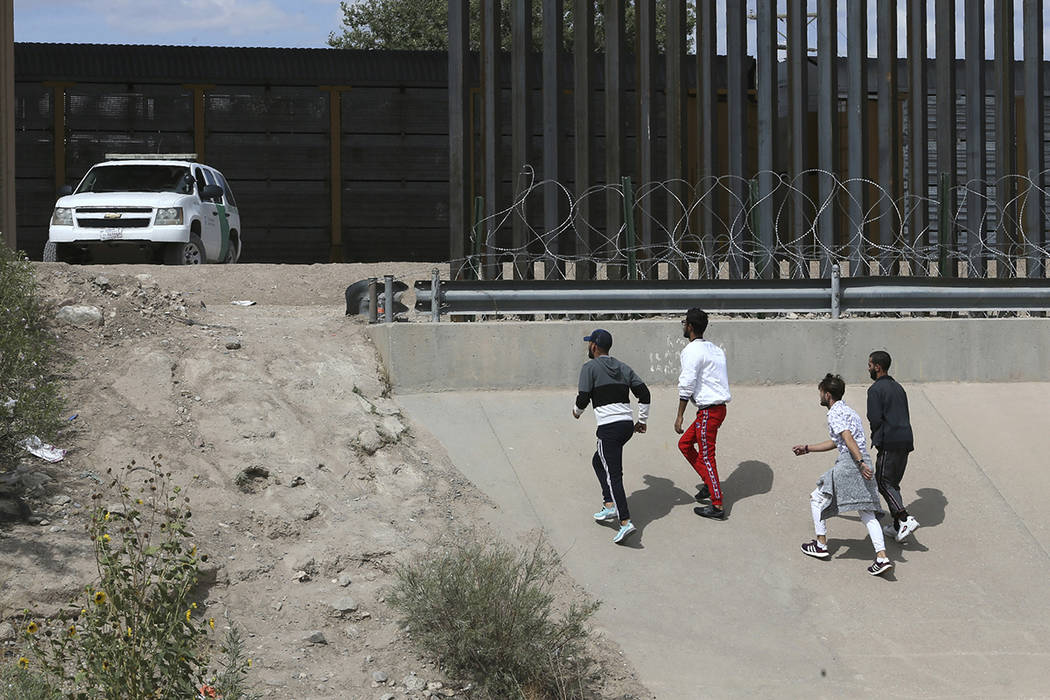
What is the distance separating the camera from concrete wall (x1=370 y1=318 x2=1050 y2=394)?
11.8 m

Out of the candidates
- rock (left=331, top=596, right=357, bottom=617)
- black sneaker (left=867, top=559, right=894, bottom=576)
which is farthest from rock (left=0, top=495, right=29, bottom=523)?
black sneaker (left=867, top=559, right=894, bottom=576)

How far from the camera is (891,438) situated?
9539 mm

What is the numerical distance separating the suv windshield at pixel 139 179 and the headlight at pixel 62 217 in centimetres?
73

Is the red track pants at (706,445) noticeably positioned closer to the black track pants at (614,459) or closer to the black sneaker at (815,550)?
the black track pants at (614,459)

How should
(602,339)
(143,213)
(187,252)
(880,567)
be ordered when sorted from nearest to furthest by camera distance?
(880,567), (602,339), (143,213), (187,252)

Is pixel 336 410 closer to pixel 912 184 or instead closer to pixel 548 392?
pixel 548 392

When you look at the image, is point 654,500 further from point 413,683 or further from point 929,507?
point 413,683

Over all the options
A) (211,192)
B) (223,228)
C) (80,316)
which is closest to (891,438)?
(80,316)

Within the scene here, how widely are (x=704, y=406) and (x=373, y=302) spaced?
3674 mm

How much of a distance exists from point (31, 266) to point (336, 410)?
9.42 feet

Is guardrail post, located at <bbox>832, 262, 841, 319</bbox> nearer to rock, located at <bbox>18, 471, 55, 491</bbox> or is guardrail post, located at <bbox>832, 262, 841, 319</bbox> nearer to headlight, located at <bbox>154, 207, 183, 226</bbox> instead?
rock, located at <bbox>18, 471, 55, 491</bbox>

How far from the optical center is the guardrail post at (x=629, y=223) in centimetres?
1291

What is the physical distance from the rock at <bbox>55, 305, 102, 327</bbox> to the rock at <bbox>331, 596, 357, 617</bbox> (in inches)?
171

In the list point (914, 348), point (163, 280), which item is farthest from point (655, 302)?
point (163, 280)
